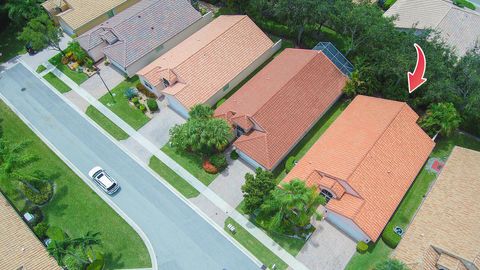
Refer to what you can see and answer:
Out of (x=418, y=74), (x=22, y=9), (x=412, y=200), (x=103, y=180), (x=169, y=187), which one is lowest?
(x=103, y=180)

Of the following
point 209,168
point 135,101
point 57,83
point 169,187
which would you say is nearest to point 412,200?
point 209,168

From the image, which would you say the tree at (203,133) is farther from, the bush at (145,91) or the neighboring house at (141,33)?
the neighboring house at (141,33)

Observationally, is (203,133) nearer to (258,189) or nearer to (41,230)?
(258,189)

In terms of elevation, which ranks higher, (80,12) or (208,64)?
(208,64)

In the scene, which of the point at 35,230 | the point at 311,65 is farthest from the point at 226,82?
the point at 35,230

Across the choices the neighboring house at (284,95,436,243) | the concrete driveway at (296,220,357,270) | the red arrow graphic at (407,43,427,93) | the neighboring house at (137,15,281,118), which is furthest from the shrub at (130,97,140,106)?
the red arrow graphic at (407,43,427,93)

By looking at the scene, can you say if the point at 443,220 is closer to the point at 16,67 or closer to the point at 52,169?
the point at 52,169

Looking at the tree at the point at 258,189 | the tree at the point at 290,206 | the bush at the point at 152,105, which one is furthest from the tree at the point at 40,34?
the tree at the point at 290,206

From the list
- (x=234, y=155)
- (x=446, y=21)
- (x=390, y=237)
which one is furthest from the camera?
(x=446, y=21)

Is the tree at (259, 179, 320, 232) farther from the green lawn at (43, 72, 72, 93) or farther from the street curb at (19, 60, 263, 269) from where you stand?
the green lawn at (43, 72, 72, 93)
